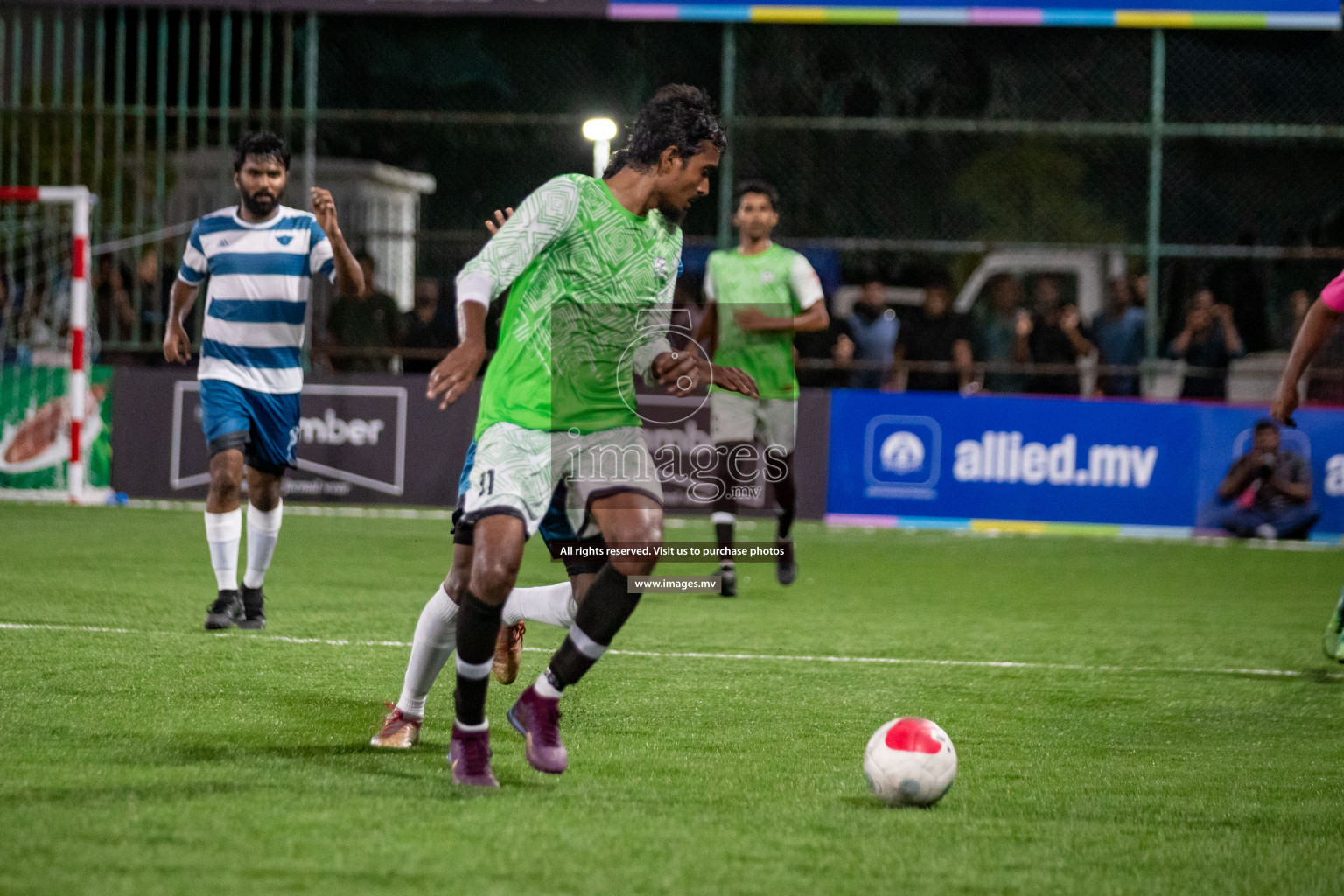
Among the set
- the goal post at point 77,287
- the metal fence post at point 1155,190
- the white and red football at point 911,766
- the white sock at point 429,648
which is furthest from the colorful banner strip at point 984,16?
the white and red football at point 911,766

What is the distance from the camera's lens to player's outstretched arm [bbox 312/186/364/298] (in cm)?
649

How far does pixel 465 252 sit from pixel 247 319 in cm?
879

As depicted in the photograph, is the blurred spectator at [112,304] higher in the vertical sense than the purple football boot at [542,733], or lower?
higher

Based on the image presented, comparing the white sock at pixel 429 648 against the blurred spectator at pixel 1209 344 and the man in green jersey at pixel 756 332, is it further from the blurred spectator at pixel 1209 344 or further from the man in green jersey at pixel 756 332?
the blurred spectator at pixel 1209 344

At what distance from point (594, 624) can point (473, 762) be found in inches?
20.2

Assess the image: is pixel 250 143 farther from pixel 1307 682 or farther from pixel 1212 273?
pixel 1212 273

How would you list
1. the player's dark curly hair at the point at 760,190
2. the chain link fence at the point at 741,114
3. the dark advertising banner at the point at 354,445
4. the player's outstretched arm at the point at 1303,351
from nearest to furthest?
the player's outstretched arm at the point at 1303,351 → the player's dark curly hair at the point at 760,190 → the dark advertising banner at the point at 354,445 → the chain link fence at the point at 741,114

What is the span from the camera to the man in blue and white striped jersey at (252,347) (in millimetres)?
7395

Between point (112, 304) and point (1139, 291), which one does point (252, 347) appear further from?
point (1139, 291)

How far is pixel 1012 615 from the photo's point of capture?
8938 millimetres


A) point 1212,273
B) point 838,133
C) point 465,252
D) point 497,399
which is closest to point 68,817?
point 497,399

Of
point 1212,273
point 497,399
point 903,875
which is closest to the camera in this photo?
point 903,875

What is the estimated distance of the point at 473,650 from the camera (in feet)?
14.7

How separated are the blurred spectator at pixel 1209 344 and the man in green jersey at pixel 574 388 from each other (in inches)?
454
